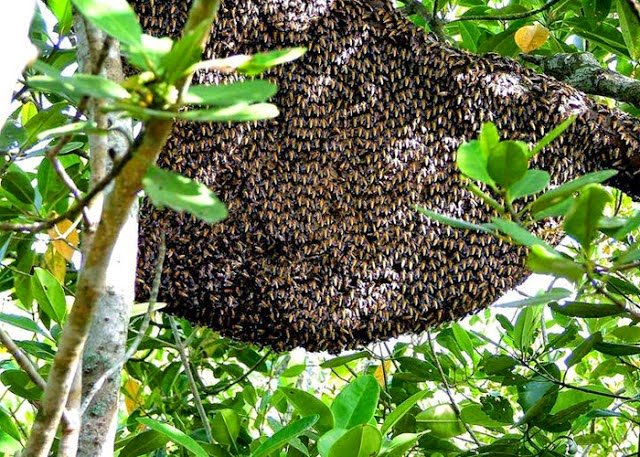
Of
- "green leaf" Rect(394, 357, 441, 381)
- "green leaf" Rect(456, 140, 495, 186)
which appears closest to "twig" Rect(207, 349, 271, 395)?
"green leaf" Rect(394, 357, 441, 381)

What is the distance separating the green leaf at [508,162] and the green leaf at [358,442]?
483 millimetres

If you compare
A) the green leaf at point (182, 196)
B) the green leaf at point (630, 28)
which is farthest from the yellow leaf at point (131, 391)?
the green leaf at point (182, 196)

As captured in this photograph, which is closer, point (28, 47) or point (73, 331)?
point (28, 47)

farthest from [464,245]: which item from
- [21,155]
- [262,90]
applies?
[262,90]

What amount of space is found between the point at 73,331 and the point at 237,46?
29.6 inches

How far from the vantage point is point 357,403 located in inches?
53.2

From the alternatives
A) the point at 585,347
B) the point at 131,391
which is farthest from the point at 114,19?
the point at 131,391

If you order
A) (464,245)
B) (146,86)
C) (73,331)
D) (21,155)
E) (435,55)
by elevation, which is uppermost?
(435,55)

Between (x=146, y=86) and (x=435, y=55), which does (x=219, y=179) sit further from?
(x=146, y=86)

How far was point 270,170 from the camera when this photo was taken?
4.69ft

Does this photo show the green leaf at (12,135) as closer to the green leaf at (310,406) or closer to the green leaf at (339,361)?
the green leaf at (310,406)

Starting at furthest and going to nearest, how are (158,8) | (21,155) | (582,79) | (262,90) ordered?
(582,79) < (158,8) < (21,155) < (262,90)

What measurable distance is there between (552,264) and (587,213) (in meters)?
0.06

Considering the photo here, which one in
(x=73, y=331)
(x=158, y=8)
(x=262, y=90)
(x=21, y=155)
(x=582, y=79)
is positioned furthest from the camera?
(x=582, y=79)
